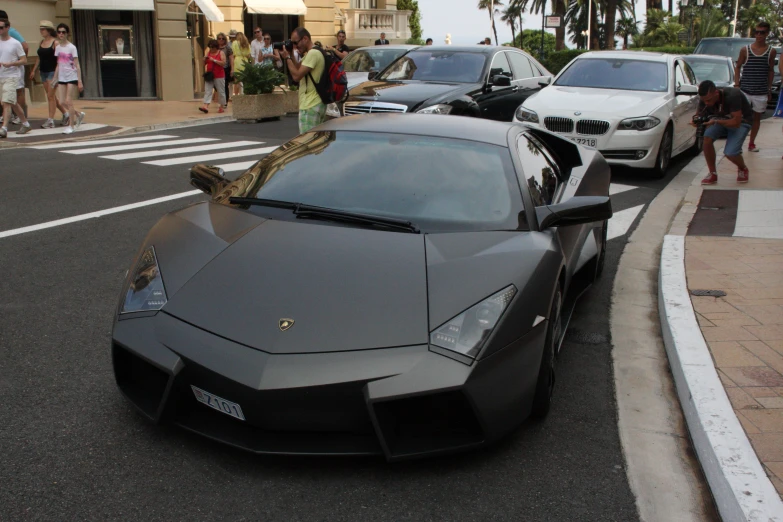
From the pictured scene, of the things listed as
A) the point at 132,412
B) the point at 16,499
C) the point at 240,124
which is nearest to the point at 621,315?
the point at 132,412

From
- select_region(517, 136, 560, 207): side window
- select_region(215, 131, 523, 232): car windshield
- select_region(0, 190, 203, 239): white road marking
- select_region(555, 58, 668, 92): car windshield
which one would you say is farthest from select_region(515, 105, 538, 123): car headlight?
select_region(215, 131, 523, 232): car windshield

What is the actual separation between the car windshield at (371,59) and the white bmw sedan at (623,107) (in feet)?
16.3

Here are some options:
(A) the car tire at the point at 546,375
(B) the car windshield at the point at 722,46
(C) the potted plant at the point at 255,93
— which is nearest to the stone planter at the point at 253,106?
(C) the potted plant at the point at 255,93

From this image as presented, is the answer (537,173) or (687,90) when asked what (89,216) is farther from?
(687,90)

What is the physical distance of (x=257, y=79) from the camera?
18.1 meters

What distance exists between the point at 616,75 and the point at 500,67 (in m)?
1.89

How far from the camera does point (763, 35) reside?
44.2 feet

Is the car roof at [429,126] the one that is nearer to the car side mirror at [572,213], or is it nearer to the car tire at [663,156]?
the car side mirror at [572,213]

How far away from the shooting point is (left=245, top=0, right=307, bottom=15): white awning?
27.2m

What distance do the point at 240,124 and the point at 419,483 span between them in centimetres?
1529

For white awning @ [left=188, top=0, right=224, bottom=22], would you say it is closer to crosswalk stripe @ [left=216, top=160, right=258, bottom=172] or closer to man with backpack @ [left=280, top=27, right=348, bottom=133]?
crosswalk stripe @ [left=216, top=160, right=258, bottom=172]

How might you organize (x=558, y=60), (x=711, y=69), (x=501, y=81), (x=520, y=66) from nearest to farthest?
1. (x=501, y=81)
2. (x=520, y=66)
3. (x=711, y=69)
4. (x=558, y=60)

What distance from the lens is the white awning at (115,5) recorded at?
70.2 feet

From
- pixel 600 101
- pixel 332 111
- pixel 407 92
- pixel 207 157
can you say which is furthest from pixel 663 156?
pixel 207 157
